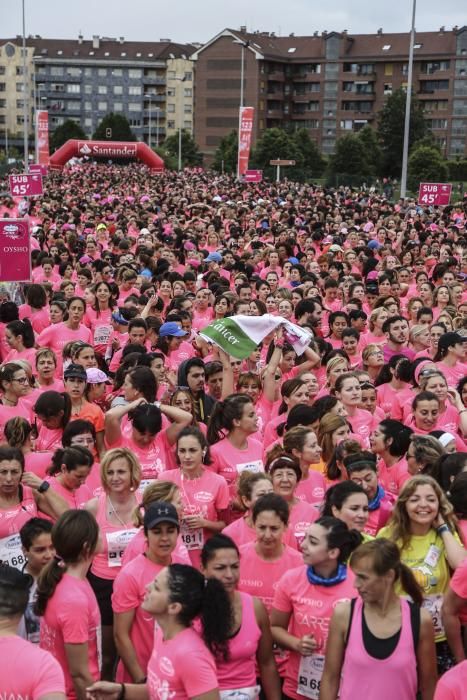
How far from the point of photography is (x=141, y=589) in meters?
4.72

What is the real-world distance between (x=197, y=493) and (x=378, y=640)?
2061mm

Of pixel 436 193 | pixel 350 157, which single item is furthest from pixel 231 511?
pixel 350 157

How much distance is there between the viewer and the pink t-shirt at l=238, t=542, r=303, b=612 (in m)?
4.89

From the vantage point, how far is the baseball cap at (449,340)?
29.4 ft

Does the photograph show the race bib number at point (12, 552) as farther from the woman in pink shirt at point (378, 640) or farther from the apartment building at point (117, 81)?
the apartment building at point (117, 81)

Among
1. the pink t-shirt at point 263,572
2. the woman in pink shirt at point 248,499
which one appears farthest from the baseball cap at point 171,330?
the pink t-shirt at point 263,572

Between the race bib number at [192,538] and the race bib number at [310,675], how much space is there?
135 centimetres

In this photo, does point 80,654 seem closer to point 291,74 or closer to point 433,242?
point 433,242

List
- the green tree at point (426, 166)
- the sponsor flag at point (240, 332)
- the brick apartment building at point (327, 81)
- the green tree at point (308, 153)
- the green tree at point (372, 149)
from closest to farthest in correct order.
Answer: the sponsor flag at point (240, 332) → the green tree at point (426, 166) → the green tree at point (372, 149) → the green tree at point (308, 153) → the brick apartment building at point (327, 81)

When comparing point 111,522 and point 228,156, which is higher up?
point 228,156

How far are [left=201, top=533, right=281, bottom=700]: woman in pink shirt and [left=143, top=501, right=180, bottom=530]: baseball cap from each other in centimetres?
31

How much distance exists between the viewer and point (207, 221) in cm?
2556

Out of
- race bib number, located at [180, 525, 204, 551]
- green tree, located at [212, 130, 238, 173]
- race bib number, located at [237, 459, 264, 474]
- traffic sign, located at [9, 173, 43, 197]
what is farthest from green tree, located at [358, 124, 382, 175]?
race bib number, located at [180, 525, 204, 551]

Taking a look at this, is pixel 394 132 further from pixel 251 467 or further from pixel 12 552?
pixel 12 552
